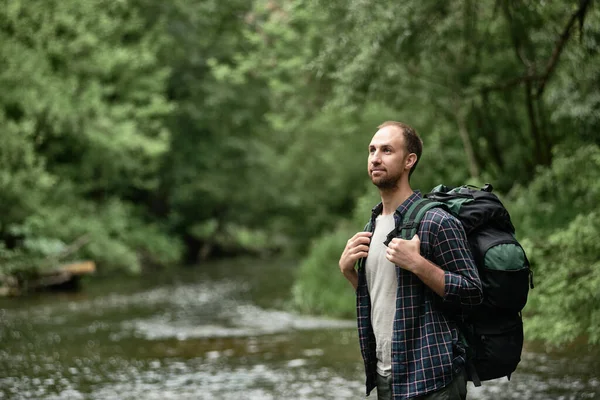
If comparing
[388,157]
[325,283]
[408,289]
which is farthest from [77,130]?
[408,289]

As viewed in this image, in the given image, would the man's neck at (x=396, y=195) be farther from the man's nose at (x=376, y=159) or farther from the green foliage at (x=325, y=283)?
the green foliage at (x=325, y=283)

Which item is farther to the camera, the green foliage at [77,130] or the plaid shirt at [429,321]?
the green foliage at [77,130]

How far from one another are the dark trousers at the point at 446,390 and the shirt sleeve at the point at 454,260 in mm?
369

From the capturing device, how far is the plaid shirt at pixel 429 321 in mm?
3721

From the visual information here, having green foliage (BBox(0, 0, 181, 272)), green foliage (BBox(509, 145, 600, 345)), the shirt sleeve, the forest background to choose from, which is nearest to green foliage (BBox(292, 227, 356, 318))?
the forest background

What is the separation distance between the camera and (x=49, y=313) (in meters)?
18.2

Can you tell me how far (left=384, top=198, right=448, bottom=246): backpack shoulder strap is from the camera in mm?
3793

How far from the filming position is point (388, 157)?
153 inches

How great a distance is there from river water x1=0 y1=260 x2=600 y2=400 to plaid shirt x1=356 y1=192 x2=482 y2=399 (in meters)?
5.03

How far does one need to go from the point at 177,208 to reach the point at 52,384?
26623 millimetres

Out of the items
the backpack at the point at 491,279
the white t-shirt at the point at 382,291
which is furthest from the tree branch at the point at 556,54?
the white t-shirt at the point at 382,291

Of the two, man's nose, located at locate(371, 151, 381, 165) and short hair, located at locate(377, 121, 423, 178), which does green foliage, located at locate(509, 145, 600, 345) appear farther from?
man's nose, located at locate(371, 151, 381, 165)

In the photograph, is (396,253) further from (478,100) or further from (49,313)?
(49,313)

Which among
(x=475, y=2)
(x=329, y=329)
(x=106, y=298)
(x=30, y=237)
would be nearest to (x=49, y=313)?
(x=106, y=298)
